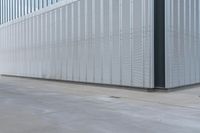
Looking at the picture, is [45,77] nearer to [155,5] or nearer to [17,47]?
[17,47]

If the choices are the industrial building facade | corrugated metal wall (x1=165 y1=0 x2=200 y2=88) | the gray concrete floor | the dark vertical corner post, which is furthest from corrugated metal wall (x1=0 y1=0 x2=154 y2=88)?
the gray concrete floor

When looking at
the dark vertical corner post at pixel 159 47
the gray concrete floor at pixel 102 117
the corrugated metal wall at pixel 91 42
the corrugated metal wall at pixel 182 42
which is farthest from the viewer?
the corrugated metal wall at pixel 182 42

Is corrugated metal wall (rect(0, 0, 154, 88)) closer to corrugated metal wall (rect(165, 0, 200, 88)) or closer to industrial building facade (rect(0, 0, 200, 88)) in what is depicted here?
industrial building facade (rect(0, 0, 200, 88))

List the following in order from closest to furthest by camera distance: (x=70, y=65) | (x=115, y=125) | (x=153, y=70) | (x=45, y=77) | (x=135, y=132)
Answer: (x=135, y=132) → (x=115, y=125) → (x=153, y=70) → (x=70, y=65) → (x=45, y=77)

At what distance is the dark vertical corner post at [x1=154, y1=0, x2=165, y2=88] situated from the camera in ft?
54.1

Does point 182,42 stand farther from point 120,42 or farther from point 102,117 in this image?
point 102,117

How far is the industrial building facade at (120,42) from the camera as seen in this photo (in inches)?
651

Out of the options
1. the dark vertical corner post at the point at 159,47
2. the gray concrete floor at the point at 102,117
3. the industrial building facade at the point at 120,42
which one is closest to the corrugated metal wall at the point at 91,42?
the industrial building facade at the point at 120,42

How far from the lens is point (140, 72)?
54.7ft

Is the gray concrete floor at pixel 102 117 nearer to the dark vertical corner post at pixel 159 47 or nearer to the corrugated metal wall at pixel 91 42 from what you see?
the dark vertical corner post at pixel 159 47

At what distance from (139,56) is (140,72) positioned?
871 mm

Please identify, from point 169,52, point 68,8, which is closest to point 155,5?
point 169,52

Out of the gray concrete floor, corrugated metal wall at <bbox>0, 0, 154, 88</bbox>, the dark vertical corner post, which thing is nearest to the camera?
the gray concrete floor

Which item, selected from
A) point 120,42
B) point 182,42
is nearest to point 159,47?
point 182,42
